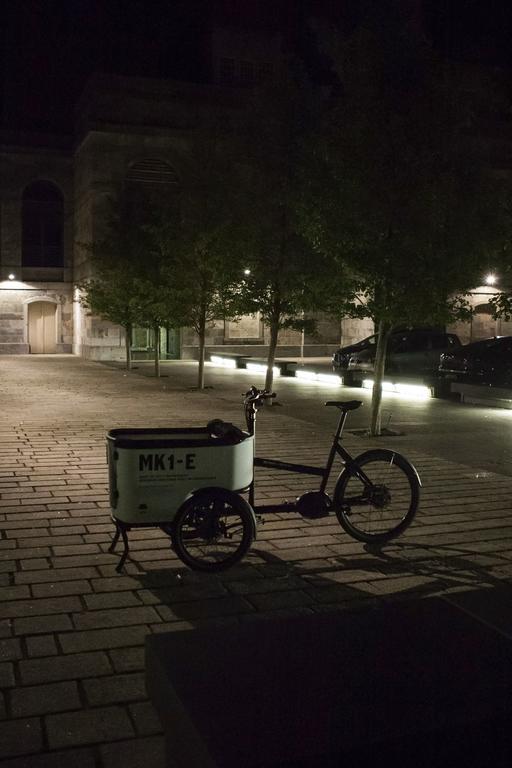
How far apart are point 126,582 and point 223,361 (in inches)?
1144

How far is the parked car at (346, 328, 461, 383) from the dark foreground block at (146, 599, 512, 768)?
23.3 metres

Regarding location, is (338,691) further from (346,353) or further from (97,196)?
(97,196)

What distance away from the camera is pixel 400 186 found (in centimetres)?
1294

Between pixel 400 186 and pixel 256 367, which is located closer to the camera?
pixel 400 186

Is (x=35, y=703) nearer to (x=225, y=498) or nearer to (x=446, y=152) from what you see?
(x=225, y=498)

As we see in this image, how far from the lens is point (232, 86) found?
4100 centimetres

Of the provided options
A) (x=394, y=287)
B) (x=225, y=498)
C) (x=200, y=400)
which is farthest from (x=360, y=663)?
(x=200, y=400)

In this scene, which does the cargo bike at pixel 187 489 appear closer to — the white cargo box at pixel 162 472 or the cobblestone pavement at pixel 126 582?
the white cargo box at pixel 162 472

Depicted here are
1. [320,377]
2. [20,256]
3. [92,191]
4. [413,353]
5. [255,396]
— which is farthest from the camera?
[20,256]

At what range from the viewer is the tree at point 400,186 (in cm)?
1280

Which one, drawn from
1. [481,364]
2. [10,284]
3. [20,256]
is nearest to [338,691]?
[481,364]

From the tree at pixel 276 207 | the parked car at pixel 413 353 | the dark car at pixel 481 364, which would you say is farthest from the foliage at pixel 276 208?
the parked car at pixel 413 353

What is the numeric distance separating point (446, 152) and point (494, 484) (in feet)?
20.1

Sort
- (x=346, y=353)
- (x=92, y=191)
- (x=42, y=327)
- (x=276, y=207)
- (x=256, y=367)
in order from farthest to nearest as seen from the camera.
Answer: (x=42, y=327)
(x=92, y=191)
(x=256, y=367)
(x=346, y=353)
(x=276, y=207)
